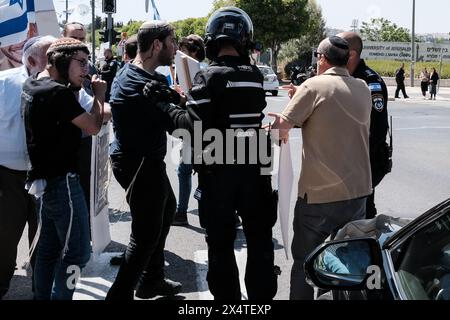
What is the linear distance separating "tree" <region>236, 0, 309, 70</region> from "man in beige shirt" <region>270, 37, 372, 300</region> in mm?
49906

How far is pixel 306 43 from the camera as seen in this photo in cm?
6131

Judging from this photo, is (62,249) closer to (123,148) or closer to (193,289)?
(123,148)

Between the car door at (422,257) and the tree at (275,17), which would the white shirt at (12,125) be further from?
the tree at (275,17)

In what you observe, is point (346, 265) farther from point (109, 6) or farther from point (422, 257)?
point (109, 6)

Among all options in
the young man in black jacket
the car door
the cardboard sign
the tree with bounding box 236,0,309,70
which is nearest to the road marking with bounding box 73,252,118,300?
the young man in black jacket

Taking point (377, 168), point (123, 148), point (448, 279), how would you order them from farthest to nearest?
point (377, 168) → point (123, 148) → point (448, 279)

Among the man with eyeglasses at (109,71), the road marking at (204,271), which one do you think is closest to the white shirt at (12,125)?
the road marking at (204,271)

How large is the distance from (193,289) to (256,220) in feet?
4.09

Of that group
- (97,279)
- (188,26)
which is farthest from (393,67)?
(188,26)

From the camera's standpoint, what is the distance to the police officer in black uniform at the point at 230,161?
348 cm

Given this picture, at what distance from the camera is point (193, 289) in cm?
469

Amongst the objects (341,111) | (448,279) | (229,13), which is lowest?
(448,279)
